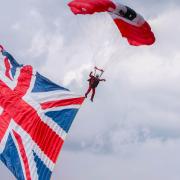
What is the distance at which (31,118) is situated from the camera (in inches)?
1403

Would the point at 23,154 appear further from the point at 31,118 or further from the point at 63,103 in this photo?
the point at 63,103

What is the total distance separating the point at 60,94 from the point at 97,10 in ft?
16.9

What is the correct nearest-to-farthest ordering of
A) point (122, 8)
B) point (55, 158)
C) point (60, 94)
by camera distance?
point (55, 158)
point (60, 94)
point (122, 8)

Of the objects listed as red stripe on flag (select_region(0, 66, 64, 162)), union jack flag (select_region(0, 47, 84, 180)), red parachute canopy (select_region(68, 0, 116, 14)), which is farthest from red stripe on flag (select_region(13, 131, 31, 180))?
red parachute canopy (select_region(68, 0, 116, 14))

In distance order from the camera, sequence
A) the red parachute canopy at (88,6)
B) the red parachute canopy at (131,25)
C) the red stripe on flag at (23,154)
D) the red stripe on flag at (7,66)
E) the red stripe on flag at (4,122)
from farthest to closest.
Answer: the red parachute canopy at (131,25), the red stripe on flag at (7,66), the red parachute canopy at (88,6), the red stripe on flag at (4,122), the red stripe on flag at (23,154)

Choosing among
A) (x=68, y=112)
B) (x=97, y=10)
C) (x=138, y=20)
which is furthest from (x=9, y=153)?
(x=138, y=20)

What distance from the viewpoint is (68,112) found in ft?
115

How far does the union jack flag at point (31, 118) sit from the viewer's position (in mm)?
33969

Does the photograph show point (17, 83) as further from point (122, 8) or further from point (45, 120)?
point (122, 8)

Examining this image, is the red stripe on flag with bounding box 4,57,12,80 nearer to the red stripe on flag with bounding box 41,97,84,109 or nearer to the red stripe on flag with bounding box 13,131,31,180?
the red stripe on flag with bounding box 41,97,84,109

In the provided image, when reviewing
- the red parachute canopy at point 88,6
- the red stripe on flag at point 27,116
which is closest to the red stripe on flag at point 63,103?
the red stripe on flag at point 27,116

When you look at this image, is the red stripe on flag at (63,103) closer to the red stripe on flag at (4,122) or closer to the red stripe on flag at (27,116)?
the red stripe on flag at (27,116)

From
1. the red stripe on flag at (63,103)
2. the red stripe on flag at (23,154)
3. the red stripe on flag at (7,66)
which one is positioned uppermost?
the red stripe on flag at (7,66)

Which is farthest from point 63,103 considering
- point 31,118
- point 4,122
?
point 4,122
